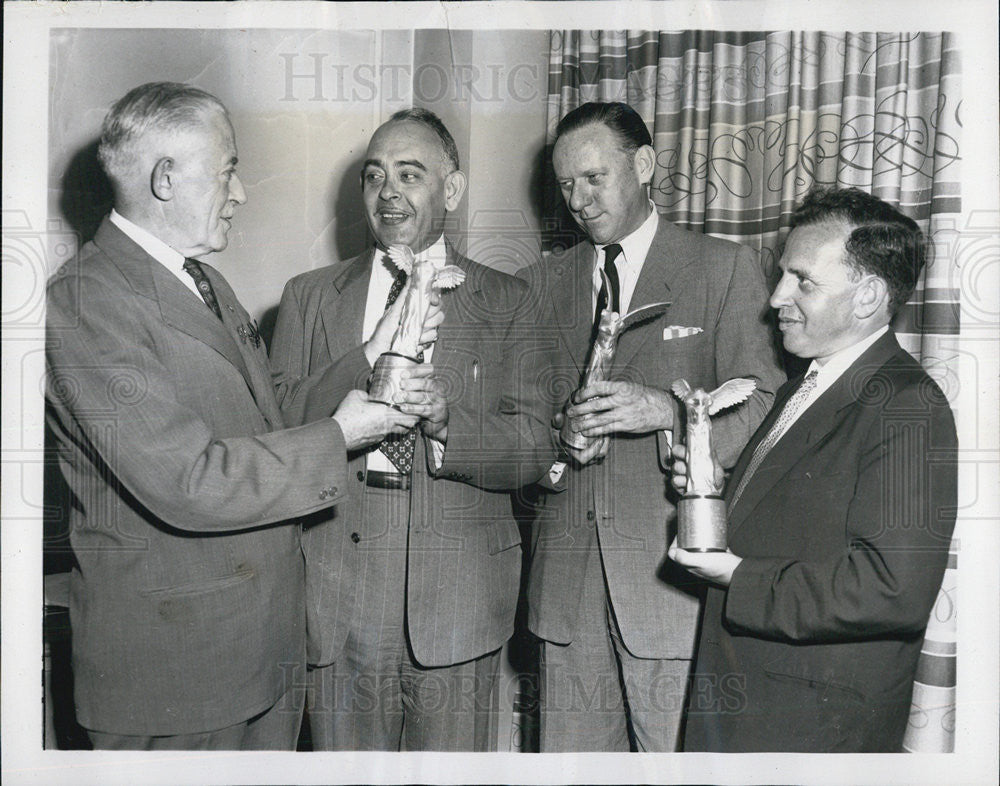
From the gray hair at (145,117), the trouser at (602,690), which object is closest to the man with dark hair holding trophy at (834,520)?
the trouser at (602,690)

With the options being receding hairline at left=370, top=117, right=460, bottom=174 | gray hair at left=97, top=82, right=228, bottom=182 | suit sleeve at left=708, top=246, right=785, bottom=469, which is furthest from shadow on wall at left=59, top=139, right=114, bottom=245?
suit sleeve at left=708, top=246, right=785, bottom=469

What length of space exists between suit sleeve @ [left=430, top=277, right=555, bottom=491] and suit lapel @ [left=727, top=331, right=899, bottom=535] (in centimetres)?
50

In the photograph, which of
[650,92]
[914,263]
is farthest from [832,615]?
[650,92]

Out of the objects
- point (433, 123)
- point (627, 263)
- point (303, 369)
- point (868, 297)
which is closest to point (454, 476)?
point (303, 369)

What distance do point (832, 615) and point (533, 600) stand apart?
27.9 inches

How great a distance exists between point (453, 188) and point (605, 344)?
56cm

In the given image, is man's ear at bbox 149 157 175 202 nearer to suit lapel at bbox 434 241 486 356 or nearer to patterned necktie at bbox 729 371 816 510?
suit lapel at bbox 434 241 486 356

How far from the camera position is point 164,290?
1831mm

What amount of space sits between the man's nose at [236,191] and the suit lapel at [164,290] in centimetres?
27

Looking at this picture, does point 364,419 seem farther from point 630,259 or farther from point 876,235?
point 876,235

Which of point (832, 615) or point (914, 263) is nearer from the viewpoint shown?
point (832, 615)

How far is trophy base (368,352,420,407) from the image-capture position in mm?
1973

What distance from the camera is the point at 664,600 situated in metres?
2.13

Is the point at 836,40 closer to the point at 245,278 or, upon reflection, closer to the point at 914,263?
the point at 914,263
